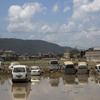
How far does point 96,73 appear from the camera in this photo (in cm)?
3828

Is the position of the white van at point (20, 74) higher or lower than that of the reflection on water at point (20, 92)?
higher

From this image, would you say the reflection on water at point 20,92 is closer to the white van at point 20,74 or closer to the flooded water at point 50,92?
the flooded water at point 50,92

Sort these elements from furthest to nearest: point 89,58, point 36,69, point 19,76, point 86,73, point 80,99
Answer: point 89,58, point 86,73, point 36,69, point 19,76, point 80,99

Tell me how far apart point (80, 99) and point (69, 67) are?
929 inches

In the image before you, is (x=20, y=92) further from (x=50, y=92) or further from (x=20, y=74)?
(x=20, y=74)

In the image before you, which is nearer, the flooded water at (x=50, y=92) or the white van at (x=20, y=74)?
the flooded water at (x=50, y=92)

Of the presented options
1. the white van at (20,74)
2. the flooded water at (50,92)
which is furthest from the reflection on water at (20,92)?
the white van at (20,74)

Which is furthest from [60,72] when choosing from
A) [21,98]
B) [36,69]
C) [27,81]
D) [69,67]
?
[21,98]

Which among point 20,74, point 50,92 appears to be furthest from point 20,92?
point 20,74

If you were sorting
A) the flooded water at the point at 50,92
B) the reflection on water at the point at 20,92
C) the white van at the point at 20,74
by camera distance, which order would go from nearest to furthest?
the flooded water at the point at 50,92
the reflection on water at the point at 20,92
the white van at the point at 20,74

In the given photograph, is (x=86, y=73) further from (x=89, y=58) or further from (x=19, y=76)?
(x=89, y=58)

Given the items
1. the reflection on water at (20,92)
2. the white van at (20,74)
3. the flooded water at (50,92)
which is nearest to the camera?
the flooded water at (50,92)

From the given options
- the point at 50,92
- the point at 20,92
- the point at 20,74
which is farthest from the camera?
the point at 20,74

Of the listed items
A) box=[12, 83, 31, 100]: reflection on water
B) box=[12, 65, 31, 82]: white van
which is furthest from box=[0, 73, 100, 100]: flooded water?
box=[12, 65, 31, 82]: white van
